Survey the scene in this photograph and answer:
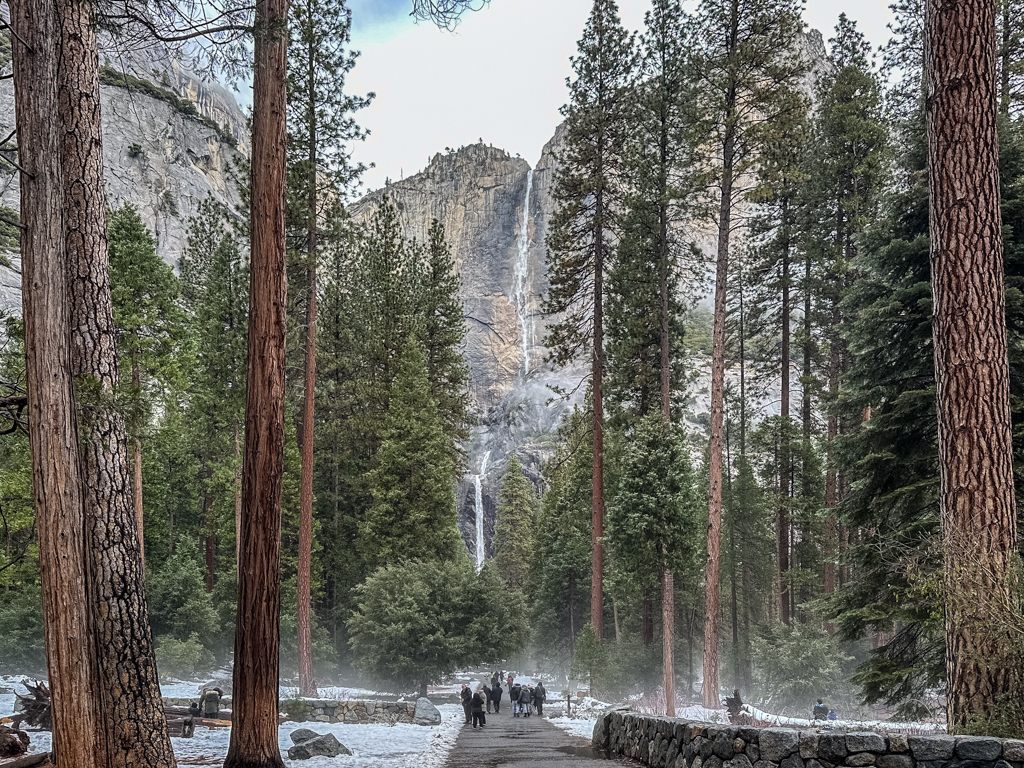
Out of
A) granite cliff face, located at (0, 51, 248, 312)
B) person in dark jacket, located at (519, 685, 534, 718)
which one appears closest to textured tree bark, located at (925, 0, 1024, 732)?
person in dark jacket, located at (519, 685, 534, 718)

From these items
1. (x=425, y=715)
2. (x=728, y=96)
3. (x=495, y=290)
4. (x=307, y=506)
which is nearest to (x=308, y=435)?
(x=307, y=506)

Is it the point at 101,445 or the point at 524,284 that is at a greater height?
the point at 524,284

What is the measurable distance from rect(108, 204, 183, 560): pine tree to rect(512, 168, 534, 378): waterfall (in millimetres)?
79836

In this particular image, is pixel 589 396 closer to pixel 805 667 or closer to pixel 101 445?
pixel 805 667

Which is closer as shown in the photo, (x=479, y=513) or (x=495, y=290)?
(x=479, y=513)

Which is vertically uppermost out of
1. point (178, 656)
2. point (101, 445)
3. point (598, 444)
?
point (101, 445)

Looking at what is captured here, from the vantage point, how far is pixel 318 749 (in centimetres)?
880

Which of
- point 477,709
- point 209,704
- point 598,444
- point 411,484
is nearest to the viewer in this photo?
point 209,704

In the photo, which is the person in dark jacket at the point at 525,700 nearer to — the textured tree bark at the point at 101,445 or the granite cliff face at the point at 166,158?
the textured tree bark at the point at 101,445

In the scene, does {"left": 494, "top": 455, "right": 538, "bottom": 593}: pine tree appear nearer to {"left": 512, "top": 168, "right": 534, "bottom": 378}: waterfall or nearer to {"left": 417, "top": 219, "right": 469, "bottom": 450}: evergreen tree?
{"left": 417, "top": 219, "right": 469, "bottom": 450}: evergreen tree

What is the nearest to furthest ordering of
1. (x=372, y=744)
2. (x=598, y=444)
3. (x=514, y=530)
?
(x=372, y=744)
(x=598, y=444)
(x=514, y=530)

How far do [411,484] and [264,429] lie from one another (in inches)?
773

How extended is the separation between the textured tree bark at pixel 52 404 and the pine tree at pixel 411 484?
20425 mm

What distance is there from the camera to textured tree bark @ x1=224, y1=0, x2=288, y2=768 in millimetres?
6109
